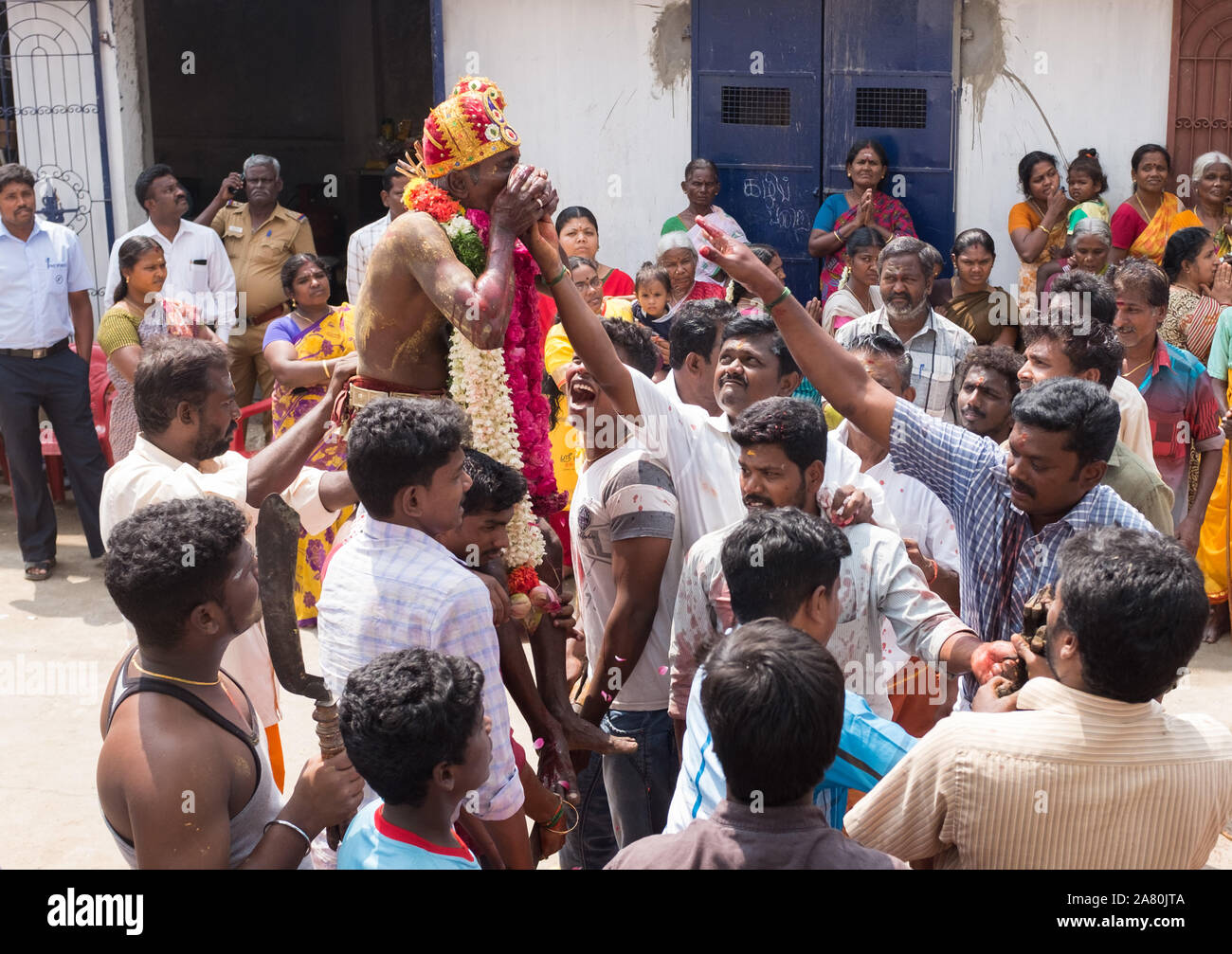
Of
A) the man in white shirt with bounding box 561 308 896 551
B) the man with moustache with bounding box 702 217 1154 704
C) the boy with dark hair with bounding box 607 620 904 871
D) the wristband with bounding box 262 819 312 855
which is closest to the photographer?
the boy with dark hair with bounding box 607 620 904 871

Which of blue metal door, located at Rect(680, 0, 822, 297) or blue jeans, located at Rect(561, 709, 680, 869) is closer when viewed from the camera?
blue jeans, located at Rect(561, 709, 680, 869)

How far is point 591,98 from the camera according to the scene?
29.7ft

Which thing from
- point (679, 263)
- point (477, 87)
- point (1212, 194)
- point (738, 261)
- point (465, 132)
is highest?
point (477, 87)

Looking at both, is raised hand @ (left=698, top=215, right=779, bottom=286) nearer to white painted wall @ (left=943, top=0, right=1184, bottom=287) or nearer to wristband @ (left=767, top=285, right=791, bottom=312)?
wristband @ (left=767, top=285, right=791, bottom=312)

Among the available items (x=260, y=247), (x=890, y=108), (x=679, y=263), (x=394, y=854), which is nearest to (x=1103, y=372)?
(x=394, y=854)

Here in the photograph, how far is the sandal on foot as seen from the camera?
7.28m

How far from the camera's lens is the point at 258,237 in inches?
344

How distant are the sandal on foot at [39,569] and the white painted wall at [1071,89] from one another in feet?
21.5

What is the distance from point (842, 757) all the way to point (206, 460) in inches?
80.3

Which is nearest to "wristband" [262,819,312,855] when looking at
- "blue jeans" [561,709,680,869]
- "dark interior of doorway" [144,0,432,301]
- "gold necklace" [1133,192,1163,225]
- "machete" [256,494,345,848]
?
"machete" [256,494,345,848]

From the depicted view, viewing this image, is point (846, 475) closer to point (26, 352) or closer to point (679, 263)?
point (679, 263)

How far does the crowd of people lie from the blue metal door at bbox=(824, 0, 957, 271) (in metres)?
3.22

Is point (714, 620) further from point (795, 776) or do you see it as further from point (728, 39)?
point (728, 39)

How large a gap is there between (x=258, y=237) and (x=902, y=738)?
7.36 metres
